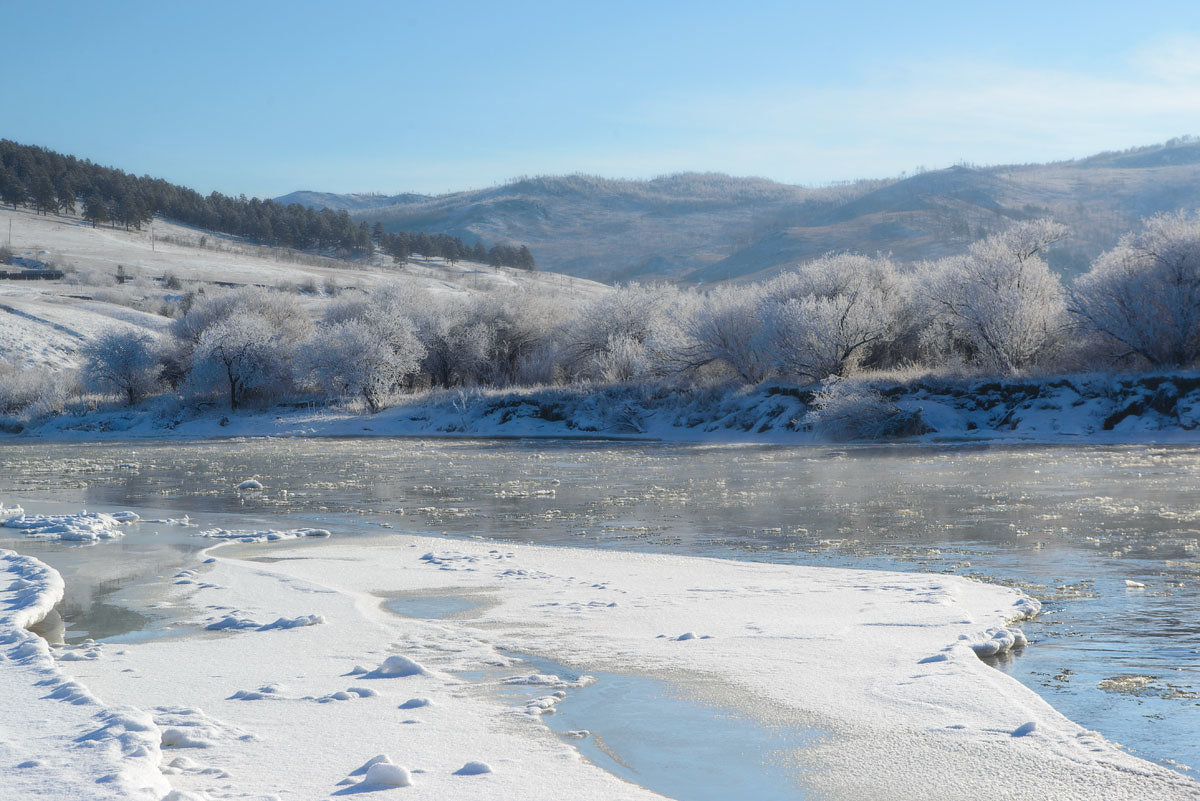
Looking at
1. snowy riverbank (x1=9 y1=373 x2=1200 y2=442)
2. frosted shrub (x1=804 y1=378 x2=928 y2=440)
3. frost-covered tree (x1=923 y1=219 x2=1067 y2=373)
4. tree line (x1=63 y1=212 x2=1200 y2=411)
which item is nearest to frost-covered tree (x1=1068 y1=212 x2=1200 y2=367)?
tree line (x1=63 y1=212 x2=1200 y2=411)

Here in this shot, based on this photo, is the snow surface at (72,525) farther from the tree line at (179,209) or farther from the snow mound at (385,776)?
the tree line at (179,209)

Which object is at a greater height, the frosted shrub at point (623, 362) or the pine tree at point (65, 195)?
the pine tree at point (65, 195)

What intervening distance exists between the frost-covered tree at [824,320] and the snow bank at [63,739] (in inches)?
1458

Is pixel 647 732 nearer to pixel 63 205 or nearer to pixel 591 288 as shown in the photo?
pixel 591 288

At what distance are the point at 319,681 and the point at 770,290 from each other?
42.7 metres

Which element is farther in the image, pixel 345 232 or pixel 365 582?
pixel 345 232

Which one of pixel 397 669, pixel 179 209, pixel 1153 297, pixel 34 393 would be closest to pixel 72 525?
pixel 397 669

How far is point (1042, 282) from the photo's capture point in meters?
42.1

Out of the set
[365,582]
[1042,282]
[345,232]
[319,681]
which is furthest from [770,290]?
[345,232]

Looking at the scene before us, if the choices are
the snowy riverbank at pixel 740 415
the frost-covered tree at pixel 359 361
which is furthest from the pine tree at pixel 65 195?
the frost-covered tree at pixel 359 361

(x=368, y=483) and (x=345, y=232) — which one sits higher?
(x=345, y=232)

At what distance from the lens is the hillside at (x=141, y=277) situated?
225ft

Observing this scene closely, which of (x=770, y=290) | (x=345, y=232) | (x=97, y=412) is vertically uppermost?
(x=345, y=232)

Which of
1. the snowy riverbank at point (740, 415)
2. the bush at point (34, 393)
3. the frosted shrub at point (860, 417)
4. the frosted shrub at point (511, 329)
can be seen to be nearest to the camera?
the snowy riverbank at point (740, 415)
